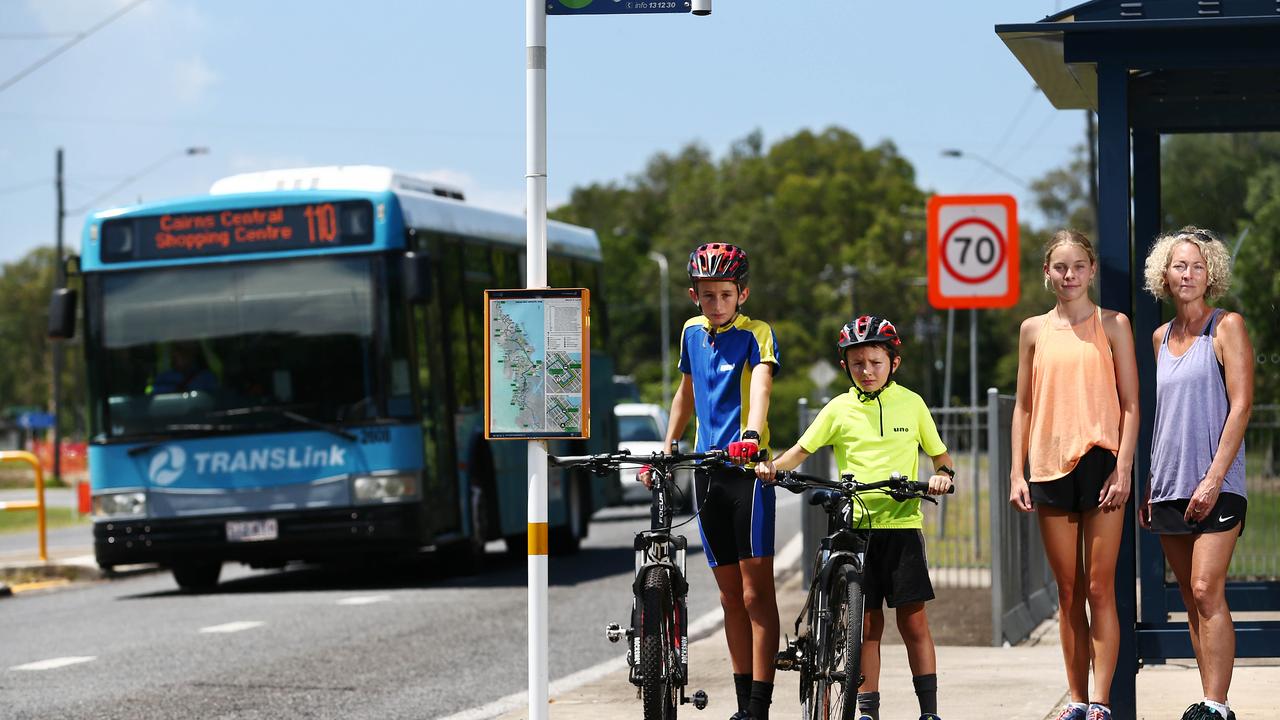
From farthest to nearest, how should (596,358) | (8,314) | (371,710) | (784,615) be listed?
(8,314), (596,358), (784,615), (371,710)

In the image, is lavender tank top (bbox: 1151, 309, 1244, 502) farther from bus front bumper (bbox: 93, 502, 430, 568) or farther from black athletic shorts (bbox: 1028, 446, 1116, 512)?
bus front bumper (bbox: 93, 502, 430, 568)

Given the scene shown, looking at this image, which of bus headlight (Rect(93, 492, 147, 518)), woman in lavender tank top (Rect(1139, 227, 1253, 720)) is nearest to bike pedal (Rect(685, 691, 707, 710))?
woman in lavender tank top (Rect(1139, 227, 1253, 720))

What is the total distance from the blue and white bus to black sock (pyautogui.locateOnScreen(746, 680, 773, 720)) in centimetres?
931

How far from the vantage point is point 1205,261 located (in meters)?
7.29

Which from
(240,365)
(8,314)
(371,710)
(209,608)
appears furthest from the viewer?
(8,314)

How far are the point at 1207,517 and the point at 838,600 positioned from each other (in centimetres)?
135

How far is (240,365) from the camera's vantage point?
55.2 feet

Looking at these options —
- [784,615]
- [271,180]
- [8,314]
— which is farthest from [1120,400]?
[8,314]

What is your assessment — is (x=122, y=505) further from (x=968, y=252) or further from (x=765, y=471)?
(x=765, y=471)

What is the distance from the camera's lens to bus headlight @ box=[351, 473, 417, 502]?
54.2ft

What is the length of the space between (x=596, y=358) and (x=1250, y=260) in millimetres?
12494

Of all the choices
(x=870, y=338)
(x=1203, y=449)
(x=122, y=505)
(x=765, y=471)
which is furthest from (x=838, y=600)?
(x=122, y=505)

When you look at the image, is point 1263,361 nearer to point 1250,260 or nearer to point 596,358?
point 1250,260

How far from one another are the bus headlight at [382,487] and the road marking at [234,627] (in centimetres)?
234
